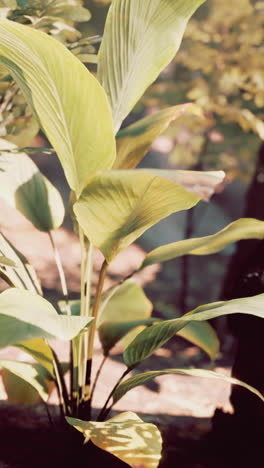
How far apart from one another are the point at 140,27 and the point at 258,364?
120 cm

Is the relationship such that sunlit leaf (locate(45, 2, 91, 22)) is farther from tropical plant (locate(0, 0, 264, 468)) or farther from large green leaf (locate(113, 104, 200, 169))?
large green leaf (locate(113, 104, 200, 169))

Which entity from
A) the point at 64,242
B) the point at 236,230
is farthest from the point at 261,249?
the point at 64,242

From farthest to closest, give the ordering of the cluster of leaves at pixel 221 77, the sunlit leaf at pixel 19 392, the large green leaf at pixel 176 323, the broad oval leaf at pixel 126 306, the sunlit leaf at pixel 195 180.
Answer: the cluster of leaves at pixel 221 77 < the broad oval leaf at pixel 126 306 < the sunlit leaf at pixel 19 392 < the large green leaf at pixel 176 323 < the sunlit leaf at pixel 195 180

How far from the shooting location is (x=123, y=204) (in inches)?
50.8

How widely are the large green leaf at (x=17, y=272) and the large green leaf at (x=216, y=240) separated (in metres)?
0.40

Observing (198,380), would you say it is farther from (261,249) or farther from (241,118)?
(241,118)

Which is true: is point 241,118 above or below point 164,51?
below

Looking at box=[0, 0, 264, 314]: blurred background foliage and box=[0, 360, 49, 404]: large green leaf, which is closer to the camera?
box=[0, 360, 49, 404]: large green leaf

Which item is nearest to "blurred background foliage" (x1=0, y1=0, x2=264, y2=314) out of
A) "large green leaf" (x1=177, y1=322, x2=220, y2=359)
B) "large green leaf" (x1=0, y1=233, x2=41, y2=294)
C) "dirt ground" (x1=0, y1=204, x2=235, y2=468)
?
"large green leaf" (x1=0, y1=233, x2=41, y2=294)

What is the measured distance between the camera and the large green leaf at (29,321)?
3.51 ft

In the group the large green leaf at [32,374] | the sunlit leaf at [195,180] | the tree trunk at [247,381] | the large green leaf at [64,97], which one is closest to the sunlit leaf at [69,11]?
the large green leaf at [64,97]

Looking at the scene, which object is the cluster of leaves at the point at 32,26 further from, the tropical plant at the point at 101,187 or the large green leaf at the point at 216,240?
the large green leaf at the point at 216,240

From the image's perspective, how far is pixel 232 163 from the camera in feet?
14.1

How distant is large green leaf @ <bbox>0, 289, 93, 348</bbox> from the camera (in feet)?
3.51
